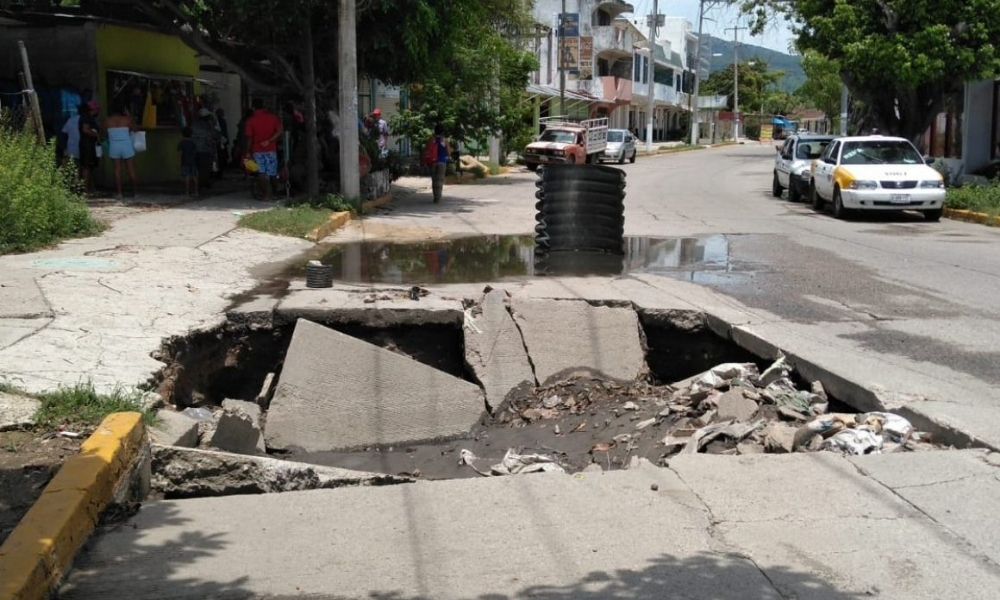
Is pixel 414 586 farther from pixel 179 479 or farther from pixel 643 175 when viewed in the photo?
pixel 643 175

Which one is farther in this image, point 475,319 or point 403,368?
point 475,319

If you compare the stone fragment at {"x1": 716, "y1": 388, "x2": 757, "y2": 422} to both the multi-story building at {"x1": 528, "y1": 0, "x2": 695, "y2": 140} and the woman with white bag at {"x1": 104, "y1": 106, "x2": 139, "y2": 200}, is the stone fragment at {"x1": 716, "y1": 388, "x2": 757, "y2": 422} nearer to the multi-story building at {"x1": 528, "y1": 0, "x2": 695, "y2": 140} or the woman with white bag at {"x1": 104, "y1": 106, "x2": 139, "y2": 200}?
the woman with white bag at {"x1": 104, "y1": 106, "x2": 139, "y2": 200}

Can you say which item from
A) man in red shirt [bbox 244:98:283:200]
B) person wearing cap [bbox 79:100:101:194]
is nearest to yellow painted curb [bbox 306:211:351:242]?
man in red shirt [bbox 244:98:283:200]

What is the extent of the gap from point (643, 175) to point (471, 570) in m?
31.6

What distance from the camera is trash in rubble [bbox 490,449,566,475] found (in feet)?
19.1

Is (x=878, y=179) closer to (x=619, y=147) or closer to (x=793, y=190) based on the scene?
(x=793, y=190)

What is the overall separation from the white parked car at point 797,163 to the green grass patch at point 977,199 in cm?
349

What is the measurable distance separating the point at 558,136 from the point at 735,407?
31.2m

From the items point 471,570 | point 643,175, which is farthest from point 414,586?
point 643,175

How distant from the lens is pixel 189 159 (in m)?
18.3

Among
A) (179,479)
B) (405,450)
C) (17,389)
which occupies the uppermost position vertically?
(17,389)

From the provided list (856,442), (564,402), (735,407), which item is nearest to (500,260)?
(564,402)

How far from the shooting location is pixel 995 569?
3746mm

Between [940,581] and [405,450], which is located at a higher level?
[940,581]
